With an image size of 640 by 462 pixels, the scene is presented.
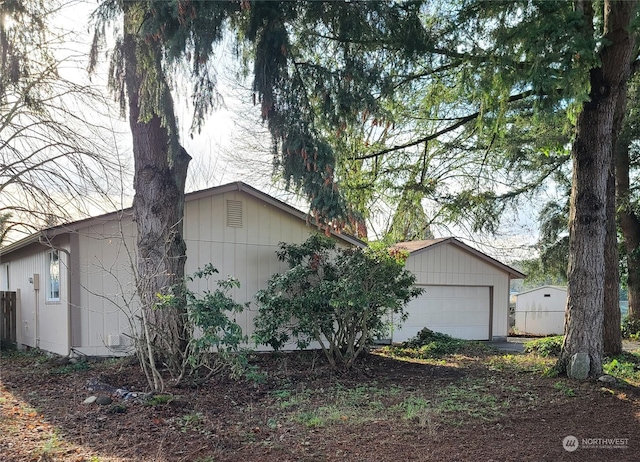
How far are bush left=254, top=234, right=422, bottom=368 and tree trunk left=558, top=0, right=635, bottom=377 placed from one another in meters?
2.66

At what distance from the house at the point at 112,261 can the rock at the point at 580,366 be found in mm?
5124

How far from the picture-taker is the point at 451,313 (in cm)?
1455

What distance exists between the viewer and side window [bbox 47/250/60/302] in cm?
942

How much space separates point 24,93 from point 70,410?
5717 millimetres

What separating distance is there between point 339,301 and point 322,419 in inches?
111

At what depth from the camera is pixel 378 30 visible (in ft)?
18.8

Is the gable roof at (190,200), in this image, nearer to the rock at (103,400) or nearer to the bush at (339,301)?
the bush at (339,301)

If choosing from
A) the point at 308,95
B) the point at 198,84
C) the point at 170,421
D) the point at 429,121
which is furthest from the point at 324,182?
the point at 429,121

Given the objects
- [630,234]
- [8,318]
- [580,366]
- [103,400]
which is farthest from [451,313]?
[8,318]

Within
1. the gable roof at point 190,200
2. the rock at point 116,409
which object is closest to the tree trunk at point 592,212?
the gable roof at point 190,200

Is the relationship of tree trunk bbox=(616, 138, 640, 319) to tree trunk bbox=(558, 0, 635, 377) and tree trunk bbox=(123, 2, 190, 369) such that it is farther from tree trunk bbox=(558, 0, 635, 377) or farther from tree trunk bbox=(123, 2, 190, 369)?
tree trunk bbox=(123, 2, 190, 369)

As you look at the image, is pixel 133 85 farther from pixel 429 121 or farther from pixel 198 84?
pixel 429 121

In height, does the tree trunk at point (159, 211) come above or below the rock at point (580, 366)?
above

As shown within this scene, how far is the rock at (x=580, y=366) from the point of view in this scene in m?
6.82
